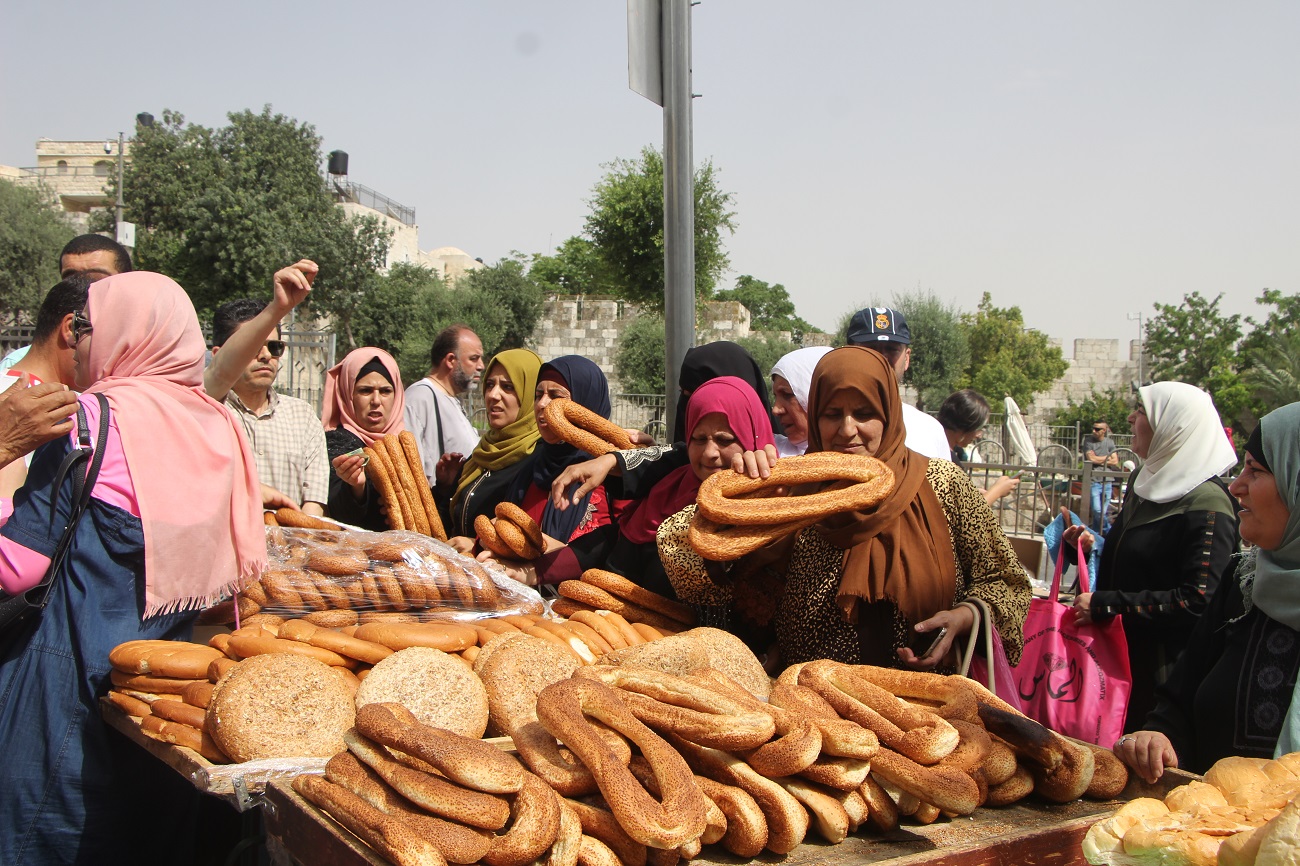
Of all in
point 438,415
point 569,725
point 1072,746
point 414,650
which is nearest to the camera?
point 569,725

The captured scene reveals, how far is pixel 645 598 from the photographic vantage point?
10.1 ft

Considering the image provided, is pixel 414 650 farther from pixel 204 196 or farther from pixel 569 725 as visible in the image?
pixel 204 196

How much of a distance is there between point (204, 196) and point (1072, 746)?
34450mm

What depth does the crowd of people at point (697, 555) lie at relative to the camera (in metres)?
2.28

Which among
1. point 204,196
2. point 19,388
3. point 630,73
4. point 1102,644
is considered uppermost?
point 204,196

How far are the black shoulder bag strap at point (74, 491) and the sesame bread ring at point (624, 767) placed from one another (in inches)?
60.7

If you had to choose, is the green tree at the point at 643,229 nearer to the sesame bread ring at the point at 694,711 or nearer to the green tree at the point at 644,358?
the green tree at the point at 644,358

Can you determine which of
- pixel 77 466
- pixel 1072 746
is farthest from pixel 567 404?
pixel 1072 746

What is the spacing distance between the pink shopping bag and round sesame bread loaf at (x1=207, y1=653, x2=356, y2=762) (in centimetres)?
242

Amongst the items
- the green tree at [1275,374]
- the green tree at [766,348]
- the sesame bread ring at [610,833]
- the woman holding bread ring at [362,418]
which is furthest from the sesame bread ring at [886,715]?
the green tree at [766,348]

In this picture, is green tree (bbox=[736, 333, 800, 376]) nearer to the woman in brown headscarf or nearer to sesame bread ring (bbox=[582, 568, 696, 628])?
sesame bread ring (bbox=[582, 568, 696, 628])

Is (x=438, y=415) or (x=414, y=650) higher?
(x=438, y=415)

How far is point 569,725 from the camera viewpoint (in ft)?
5.31

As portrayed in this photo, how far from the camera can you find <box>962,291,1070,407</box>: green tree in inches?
1742
